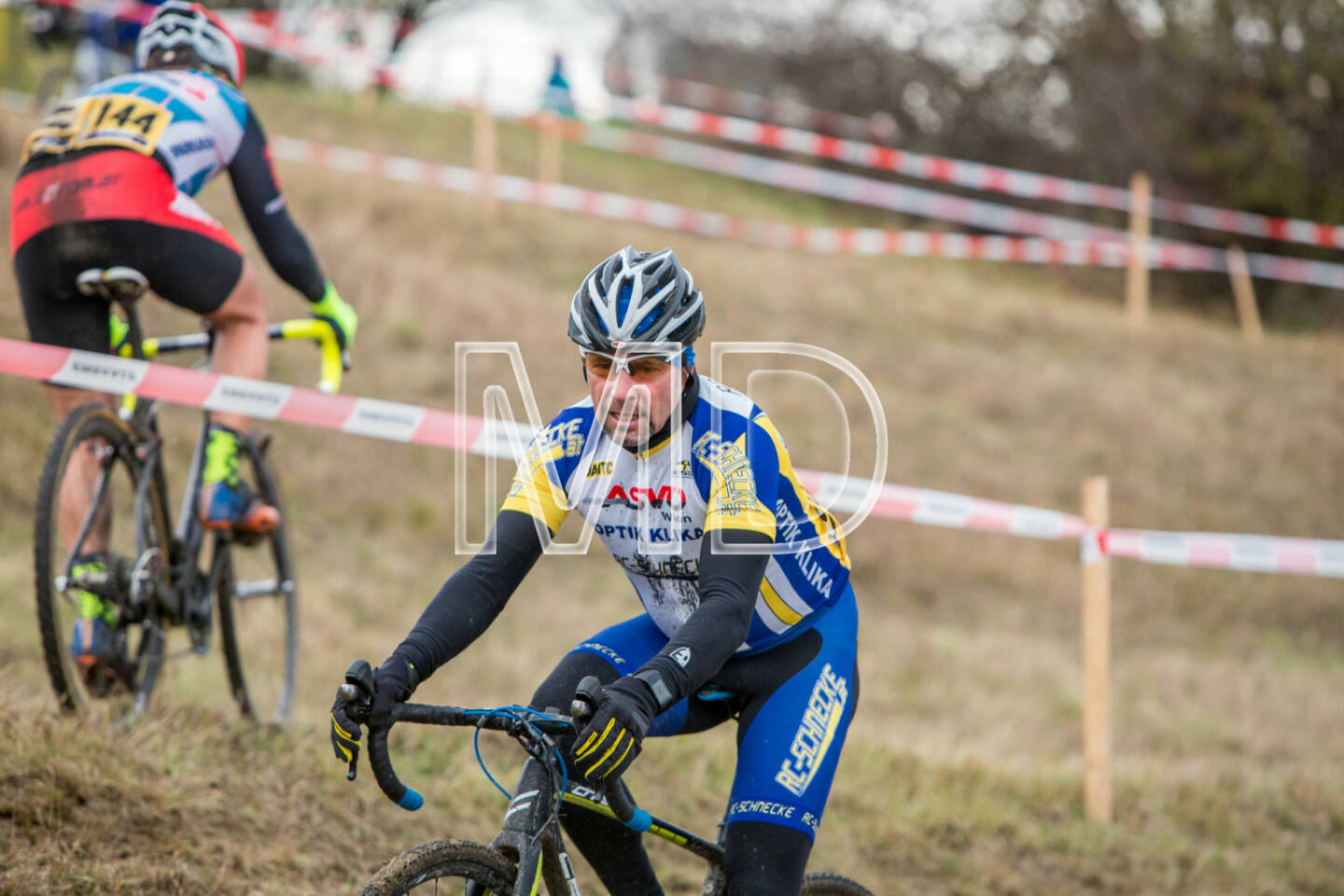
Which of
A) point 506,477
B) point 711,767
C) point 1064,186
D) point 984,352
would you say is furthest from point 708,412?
point 1064,186

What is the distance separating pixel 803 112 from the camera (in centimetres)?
2216

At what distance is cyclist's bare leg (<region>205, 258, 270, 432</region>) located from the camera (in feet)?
15.2

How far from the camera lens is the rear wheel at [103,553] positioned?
4.03m

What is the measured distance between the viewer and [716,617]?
2.77 m

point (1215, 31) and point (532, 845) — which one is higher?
point (1215, 31)

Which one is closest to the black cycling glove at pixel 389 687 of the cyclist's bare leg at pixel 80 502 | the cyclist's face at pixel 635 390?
the cyclist's face at pixel 635 390

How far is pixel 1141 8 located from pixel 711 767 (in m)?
19.1

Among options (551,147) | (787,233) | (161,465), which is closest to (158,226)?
(161,465)

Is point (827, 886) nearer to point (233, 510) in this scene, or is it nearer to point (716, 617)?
point (716, 617)

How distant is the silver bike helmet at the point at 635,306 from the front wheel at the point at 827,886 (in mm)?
1522

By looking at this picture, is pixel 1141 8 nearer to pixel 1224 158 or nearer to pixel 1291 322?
pixel 1224 158

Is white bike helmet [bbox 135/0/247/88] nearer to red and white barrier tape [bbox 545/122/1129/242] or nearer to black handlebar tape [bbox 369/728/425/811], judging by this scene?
black handlebar tape [bbox 369/728/425/811]

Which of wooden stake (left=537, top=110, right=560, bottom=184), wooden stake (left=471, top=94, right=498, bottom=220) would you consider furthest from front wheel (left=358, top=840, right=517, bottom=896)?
wooden stake (left=537, top=110, right=560, bottom=184)

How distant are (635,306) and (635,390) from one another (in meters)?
0.20
